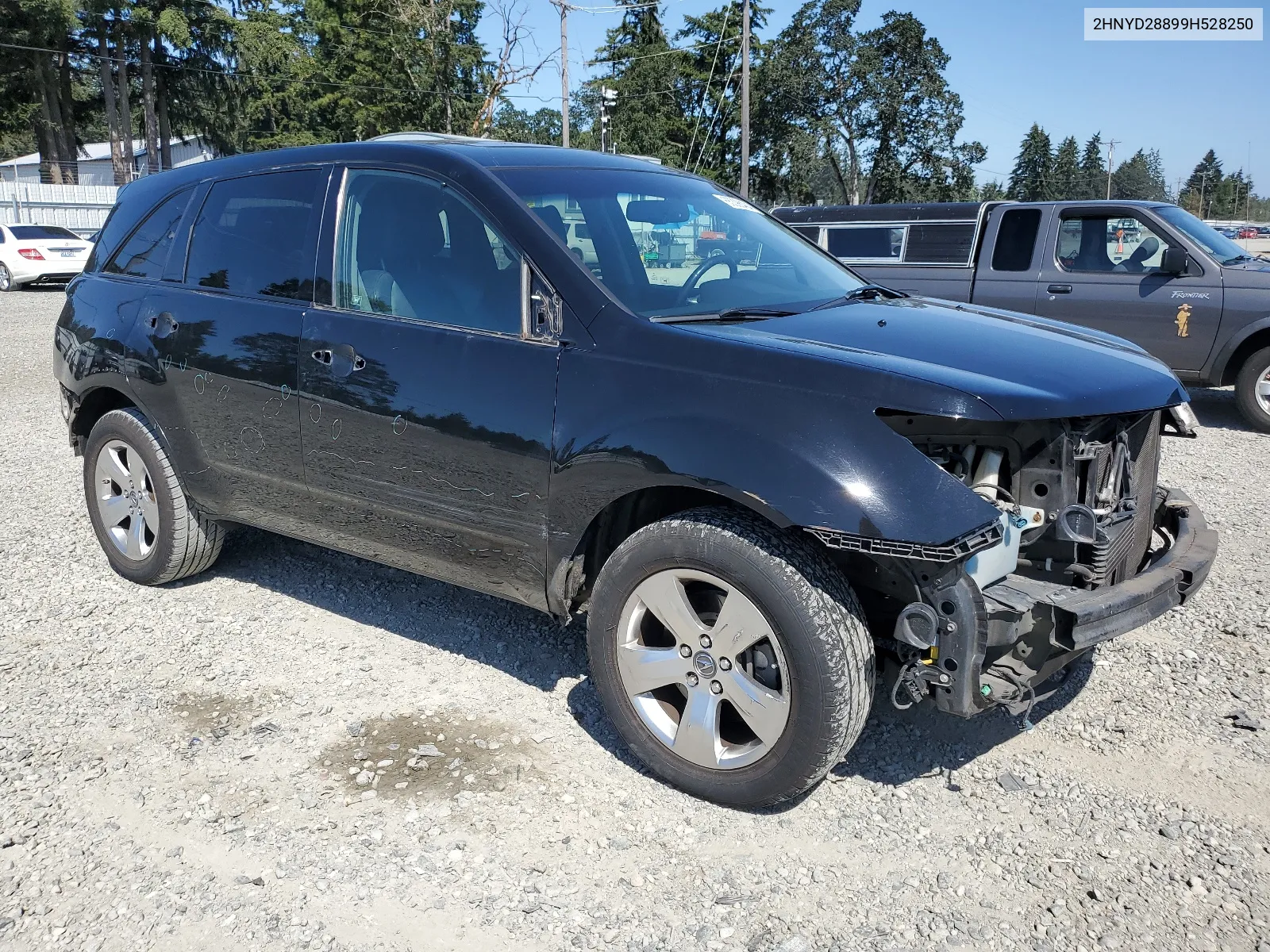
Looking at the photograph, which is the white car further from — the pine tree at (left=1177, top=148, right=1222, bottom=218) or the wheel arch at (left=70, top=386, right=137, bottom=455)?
the pine tree at (left=1177, top=148, right=1222, bottom=218)

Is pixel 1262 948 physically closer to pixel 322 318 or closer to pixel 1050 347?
pixel 1050 347

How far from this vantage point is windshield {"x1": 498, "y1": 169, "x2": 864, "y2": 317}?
3.41 metres

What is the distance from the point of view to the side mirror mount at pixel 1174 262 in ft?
27.6

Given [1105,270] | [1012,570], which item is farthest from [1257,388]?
[1012,570]

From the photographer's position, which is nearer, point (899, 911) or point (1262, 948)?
point (1262, 948)

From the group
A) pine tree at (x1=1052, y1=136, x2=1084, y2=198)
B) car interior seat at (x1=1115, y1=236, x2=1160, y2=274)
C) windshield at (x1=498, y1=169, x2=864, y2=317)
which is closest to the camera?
windshield at (x1=498, y1=169, x2=864, y2=317)

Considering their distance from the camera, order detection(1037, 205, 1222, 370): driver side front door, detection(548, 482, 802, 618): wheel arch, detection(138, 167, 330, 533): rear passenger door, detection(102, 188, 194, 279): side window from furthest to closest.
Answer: detection(1037, 205, 1222, 370): driver side front door < detection(102, 188, 194, 279): side window < detection(138, 167, 330, 533): rear passenger door < detection(548, 482, 802, 618): wheel arch

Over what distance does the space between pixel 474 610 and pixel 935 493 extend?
254 cm

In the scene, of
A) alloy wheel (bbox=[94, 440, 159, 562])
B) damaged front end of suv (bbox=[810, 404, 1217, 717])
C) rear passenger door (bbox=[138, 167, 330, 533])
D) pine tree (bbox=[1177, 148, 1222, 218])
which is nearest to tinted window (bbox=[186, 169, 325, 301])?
rear passenger door (bbox=[138, 167, 330, 533])

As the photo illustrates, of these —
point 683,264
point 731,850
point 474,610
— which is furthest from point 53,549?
point 731,850

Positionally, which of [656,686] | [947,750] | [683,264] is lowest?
[947,750]

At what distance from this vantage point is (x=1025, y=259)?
29.9 ft

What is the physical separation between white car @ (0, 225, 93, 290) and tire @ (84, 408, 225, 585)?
20.2 m

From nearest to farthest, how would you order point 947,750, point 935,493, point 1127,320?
1. point 935,493
2. point 947,750
3. point 1127,320
